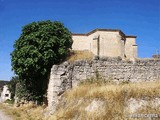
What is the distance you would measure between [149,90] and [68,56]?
1174 cm

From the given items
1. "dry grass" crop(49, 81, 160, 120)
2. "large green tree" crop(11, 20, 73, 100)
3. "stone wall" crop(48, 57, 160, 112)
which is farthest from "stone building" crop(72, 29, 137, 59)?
"dry grass" crop(49, 81, 160, 120)

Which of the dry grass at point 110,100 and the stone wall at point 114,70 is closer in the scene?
the dry grass at point 110,100

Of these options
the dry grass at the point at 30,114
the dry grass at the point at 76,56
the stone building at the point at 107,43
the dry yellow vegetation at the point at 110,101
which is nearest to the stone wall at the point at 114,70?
the dry grass at the point at 30,114

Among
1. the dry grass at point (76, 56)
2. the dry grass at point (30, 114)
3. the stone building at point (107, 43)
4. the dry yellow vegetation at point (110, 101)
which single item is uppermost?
the stone building at point (107, 43)

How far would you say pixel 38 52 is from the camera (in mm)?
19406

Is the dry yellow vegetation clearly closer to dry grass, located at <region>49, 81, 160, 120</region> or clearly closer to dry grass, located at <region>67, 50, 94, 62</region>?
dry grass, located at <region>49, 81, 160, 120</region>

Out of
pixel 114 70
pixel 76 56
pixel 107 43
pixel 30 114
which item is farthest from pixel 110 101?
pixel 107 43

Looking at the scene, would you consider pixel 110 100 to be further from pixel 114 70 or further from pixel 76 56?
pixel 76 56

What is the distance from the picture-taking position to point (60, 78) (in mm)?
15711

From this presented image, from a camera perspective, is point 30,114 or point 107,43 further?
point 107,43

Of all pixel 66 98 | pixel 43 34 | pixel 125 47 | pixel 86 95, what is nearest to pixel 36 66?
pixel 43 34

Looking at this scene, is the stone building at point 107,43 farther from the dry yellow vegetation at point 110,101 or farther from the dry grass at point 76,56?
the dry yellow vegetation at point 110,101

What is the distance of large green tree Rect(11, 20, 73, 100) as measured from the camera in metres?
19.4

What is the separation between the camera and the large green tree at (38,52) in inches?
762
